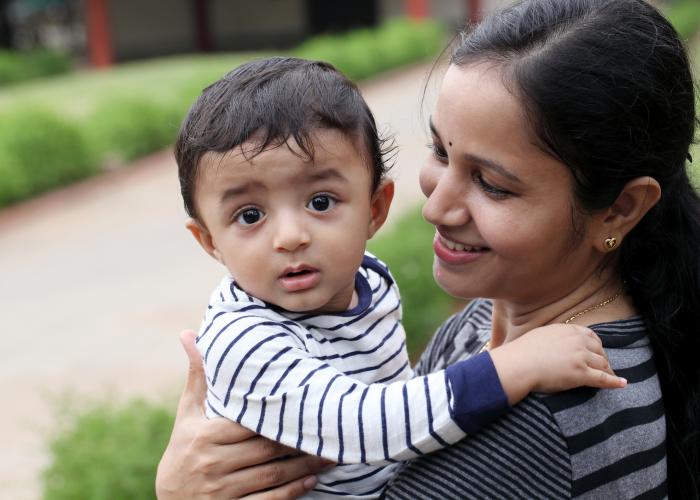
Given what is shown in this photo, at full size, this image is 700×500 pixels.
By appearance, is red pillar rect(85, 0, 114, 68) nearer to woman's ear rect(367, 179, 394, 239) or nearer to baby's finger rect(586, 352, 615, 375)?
woman's ear rect(367, 179, 394, 239)

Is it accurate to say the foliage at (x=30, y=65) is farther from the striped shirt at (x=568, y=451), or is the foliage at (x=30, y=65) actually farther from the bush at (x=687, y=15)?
the striped shirt at (x=568, y=451)

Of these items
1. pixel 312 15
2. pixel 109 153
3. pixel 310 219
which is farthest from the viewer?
pixel 312 15

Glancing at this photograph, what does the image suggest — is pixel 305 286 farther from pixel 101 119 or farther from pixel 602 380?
pixel 101 119

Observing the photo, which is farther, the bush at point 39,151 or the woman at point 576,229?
the bush at point 39,151

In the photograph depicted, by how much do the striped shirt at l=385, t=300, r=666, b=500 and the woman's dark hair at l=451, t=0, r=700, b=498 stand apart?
99 millimetres

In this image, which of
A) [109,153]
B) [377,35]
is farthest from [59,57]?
[109,153]

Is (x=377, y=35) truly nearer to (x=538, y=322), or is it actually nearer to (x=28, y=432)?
(x=28, y=432)

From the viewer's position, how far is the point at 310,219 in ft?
5.72

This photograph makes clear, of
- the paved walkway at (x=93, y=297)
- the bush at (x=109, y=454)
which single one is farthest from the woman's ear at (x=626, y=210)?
the paved walkway at (x=93, y=297)

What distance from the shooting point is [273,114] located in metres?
1.73

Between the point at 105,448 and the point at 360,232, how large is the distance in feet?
6.82

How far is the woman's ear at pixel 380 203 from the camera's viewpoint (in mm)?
1938

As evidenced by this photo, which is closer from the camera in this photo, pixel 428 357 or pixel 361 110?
pixel 361 110

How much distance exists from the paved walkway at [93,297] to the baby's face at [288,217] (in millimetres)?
2842
